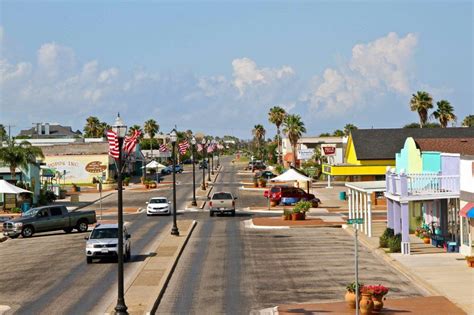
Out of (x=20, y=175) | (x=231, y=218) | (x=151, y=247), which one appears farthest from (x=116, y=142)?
(x=20, y=175)

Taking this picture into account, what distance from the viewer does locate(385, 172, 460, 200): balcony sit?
3744 centimetres

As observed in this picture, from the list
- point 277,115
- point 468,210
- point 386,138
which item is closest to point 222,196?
point 386,138

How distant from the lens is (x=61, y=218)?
51.2 meters

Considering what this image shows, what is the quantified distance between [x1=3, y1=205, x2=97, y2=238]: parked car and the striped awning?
25.4m

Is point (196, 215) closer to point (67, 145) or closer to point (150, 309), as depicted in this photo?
point (150, 309)

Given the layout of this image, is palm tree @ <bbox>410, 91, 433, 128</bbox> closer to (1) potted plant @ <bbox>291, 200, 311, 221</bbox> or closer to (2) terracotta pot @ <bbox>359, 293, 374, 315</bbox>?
(1) potted plant @ <bbox>291, 200, 311, 221</bbox>

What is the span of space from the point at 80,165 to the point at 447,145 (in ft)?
256

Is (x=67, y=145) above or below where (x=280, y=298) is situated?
above

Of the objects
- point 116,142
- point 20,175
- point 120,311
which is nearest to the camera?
→ point 120,311

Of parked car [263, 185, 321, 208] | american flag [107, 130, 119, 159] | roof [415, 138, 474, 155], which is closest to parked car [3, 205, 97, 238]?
roof [415, 138, 474, 155]

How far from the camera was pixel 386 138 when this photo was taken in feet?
278

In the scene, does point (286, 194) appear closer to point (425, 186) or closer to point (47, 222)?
point (47, 222)

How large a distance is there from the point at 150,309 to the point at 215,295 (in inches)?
142

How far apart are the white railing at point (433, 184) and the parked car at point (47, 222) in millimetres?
21932
